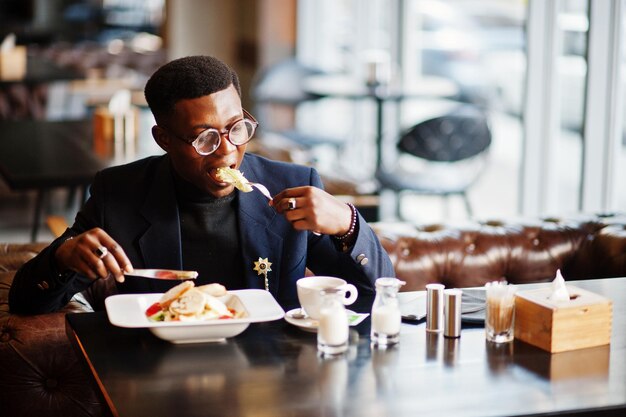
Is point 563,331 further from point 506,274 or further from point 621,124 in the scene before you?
point 621,124

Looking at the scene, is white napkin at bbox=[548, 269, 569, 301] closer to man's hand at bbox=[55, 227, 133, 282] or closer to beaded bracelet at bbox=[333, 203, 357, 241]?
beaded bracelet at bbox=[333, 203, 357, 241]

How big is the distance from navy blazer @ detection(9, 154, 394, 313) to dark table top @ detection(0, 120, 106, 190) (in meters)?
1.79

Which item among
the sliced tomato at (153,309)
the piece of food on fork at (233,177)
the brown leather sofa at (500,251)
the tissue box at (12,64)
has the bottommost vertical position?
the brown leather sofa at (500,251)

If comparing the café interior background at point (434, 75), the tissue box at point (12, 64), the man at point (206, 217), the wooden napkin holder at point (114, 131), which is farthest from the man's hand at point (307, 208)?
the tissue box at point (12, 64)

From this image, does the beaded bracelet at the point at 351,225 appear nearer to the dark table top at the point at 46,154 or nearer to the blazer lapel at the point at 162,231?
the blazer lapel at the point at 162,231

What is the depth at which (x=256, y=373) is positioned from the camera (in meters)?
1.73

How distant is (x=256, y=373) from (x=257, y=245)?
675 millimetres

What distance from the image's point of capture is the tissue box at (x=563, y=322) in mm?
1863

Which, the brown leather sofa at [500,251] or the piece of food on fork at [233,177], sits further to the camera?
the brown leather sofa at [500,251]

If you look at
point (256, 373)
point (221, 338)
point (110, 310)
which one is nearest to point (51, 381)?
point (110, 310)

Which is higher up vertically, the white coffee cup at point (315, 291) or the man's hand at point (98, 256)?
the man's hand at point (98, 256)

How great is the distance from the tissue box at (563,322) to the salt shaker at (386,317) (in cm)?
25

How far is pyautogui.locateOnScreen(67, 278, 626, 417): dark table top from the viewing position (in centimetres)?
157

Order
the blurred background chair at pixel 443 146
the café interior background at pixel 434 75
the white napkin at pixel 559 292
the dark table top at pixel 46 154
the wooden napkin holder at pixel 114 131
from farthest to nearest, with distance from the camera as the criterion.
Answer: the blurred background chair at pixel 443 146 → the wooden napkin holder at pixel 114 131 → the café interior background at pixel 434 75 → the dark table top at pixel 46 154 → the white napkin at pixel 559 292
